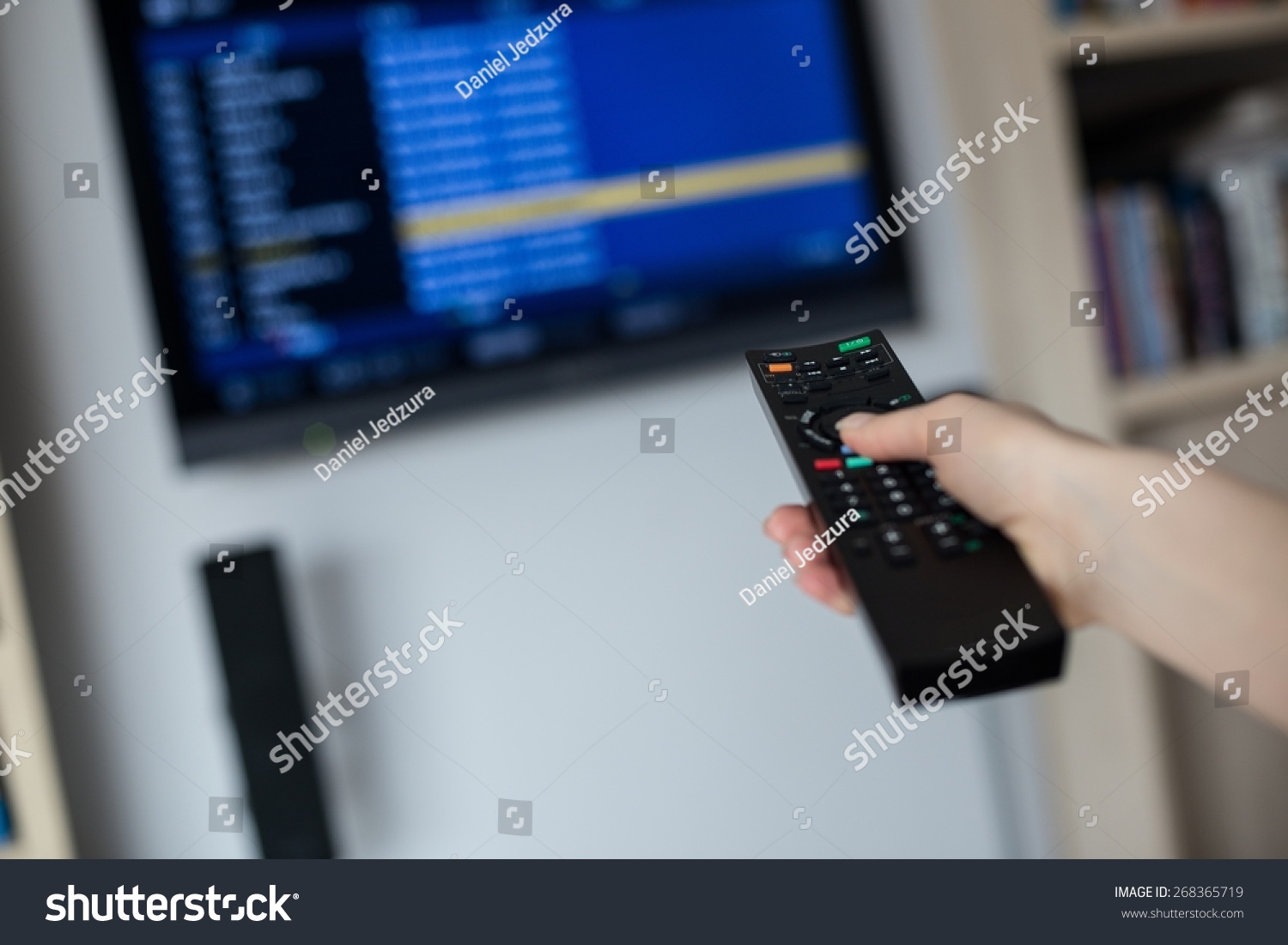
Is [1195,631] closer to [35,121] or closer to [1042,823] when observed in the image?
[1042,823]

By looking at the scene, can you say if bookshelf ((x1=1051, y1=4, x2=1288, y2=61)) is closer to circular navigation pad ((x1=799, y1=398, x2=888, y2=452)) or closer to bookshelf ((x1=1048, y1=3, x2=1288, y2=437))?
bookshelf ((x1=1048, y1=3, x2=1288, y2=437))

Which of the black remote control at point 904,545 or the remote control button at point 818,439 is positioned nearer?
the black remote control at point 904,545

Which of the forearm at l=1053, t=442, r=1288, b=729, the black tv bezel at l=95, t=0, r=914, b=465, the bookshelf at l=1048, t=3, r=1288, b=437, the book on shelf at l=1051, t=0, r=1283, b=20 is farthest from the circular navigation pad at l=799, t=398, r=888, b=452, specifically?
the book on shelf at l=1051, t=0, r=1283, b=20

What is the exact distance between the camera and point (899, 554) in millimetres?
635

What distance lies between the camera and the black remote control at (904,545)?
1.90 feet

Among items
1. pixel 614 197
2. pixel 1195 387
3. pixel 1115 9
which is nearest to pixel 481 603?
pixel 614 197

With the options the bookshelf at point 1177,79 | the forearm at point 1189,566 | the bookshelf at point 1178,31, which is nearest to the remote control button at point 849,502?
the forearm at point 1189,566

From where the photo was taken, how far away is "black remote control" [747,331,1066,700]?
1.90 ft

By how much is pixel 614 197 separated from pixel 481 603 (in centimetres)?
47

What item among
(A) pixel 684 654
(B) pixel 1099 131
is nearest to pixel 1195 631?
(A) pixel 684 654

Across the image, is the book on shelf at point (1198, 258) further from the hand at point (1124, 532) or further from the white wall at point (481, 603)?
the hand at point (1124, 532)

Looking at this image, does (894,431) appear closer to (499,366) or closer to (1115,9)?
(499,366)

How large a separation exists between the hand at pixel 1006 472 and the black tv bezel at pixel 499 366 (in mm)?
391
